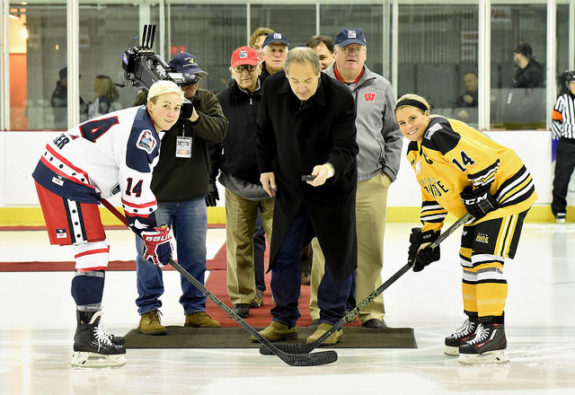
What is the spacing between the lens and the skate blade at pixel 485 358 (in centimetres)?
324

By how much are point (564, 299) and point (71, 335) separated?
2554mm

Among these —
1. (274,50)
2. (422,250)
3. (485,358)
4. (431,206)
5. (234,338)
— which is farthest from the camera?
(274,50)

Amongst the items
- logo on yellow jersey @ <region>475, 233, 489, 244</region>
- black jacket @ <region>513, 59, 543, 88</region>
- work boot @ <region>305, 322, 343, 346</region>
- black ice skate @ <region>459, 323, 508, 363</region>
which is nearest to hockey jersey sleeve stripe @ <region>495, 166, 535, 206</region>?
logo on yellow jersey @ <region>475, 233, 489, 244</region>

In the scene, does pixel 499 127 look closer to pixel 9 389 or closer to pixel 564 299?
pixel 564 299

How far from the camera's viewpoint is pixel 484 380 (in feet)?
9.85

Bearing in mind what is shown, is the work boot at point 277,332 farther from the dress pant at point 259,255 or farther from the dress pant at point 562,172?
the dress pant at point 562,172

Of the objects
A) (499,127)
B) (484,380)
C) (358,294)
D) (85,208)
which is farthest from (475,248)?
(499,127)

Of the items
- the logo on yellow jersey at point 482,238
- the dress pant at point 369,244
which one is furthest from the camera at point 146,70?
the logo on yellow jersey at point 482,238

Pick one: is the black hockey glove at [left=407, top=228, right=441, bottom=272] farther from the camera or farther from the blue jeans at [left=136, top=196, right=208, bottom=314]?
the camera

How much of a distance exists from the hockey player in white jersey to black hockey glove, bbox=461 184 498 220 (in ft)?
3.74

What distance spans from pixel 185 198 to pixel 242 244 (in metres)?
0.59

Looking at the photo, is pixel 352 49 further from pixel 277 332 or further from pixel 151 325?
pixel 151 325

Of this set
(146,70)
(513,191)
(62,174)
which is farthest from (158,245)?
(513,191)

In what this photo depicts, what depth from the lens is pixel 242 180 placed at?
14.0 feet
